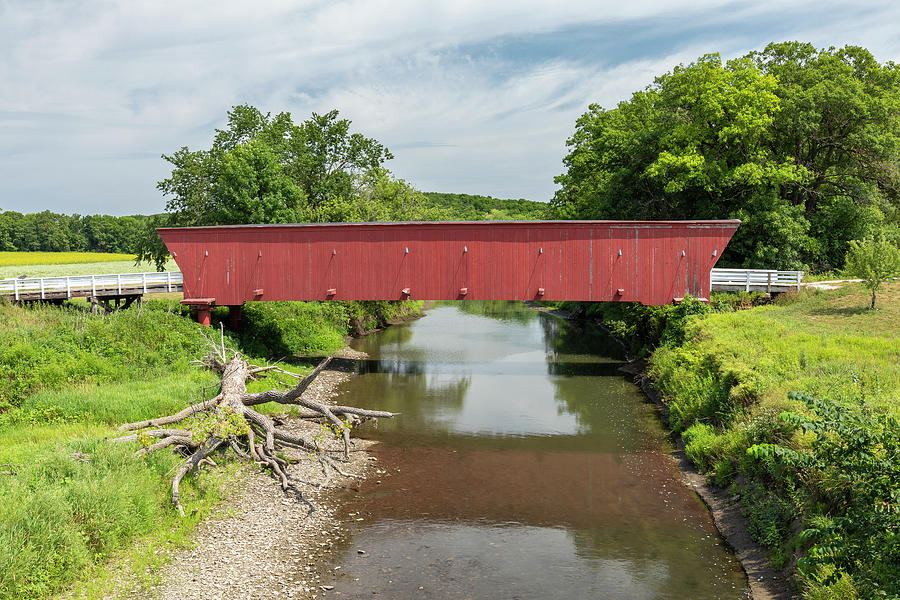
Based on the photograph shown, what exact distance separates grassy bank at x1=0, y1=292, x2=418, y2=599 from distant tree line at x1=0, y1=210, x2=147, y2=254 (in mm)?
62455

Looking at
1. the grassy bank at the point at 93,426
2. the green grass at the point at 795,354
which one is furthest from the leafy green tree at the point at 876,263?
the grassy bank at the point at 93,426

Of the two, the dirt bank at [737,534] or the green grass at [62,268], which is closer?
the dirt bank at [737,534]

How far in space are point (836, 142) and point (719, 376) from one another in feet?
62.1

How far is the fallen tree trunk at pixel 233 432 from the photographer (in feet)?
37.3

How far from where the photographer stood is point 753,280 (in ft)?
79.6

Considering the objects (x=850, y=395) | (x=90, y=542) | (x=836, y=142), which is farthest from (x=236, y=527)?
(x=836, y=142)

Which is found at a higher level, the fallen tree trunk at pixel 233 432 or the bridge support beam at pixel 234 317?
the bridge support beam at pixel 234 317

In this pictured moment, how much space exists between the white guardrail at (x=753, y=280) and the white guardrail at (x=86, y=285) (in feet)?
72.4

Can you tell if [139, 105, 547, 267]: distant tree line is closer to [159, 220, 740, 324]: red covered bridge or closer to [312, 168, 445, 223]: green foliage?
[312, 168, 445, 223]: green foliage

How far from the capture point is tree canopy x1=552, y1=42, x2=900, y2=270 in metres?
26.8

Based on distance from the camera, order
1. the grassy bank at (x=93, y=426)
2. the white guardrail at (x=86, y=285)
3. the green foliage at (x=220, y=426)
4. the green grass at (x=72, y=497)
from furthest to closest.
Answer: the white guardrail at (x=86, y=285) < the green foliage at (x=220, y=426) < the grassy bank at (x=93, y=426) < the green grass at (x=72, y=497)

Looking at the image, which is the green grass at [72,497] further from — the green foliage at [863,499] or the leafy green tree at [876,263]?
the leafy green tree at [876,263]

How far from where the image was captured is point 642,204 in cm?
3200

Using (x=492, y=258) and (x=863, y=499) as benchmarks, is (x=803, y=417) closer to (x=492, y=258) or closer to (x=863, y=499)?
(x=863, y=499)
